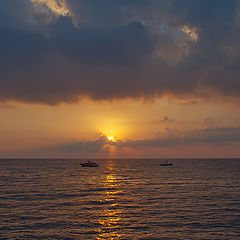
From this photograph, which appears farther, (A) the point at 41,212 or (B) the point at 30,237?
(A) the point at 41,212

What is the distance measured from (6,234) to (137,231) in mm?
16098

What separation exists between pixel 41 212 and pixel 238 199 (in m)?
40.7

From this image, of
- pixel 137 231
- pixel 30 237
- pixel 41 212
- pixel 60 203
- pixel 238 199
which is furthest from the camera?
pixel 238 199

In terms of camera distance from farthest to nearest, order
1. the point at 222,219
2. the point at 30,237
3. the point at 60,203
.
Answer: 1. the point at 60,203
2. the point at 222,219
3. the point at 30,237

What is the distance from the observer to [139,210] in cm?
4859

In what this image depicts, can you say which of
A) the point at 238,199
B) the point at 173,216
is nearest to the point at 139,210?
the point at 173,216

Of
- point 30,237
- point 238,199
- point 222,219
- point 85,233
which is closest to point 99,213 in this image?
point 85,233

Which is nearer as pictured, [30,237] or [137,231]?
[30,237]

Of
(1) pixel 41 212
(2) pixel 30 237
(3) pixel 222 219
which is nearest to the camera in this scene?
(2) pixel 30 237

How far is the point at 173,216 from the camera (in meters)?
43.8

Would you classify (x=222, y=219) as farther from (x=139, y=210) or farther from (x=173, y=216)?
(x=139, y=210)

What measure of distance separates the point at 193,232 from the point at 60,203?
28891 mm

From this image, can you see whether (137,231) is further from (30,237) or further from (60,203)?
(60,203)

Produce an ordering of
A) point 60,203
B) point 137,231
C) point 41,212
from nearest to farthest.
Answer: point 137,231, point 41,212, point 60,203
